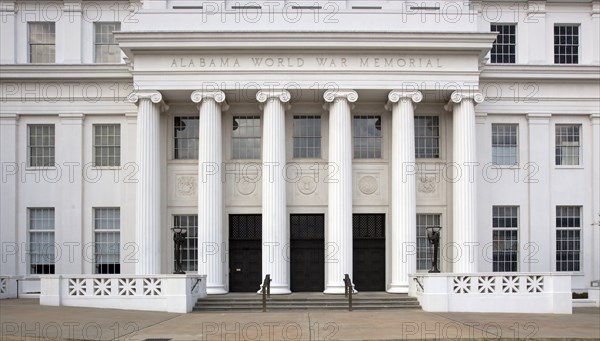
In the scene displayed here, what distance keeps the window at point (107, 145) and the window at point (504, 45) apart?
15.7 meters

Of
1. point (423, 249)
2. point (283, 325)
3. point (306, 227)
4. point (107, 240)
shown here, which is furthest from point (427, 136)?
point (283, 325)

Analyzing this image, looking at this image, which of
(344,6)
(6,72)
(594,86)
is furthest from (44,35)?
(594,86)

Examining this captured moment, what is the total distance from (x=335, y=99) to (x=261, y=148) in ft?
12.9

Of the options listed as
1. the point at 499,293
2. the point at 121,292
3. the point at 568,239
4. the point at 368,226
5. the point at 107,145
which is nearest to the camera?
the point at 121,292

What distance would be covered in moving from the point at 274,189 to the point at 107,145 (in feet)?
25.2

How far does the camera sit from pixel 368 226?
33031 mm

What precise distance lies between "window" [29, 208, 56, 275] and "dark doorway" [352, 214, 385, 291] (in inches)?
479

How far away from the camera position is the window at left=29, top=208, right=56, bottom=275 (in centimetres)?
3359

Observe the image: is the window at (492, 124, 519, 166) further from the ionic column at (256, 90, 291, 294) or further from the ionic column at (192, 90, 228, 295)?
the ionic column at (192, 90, 228, 295)

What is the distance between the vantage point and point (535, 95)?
3369cm

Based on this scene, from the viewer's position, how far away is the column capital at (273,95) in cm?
3080

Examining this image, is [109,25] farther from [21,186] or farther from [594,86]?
[594,86]

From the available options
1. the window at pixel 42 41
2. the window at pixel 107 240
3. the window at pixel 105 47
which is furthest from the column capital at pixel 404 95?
the window at pixel 42 41

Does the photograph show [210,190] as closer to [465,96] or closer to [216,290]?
[216,290]
